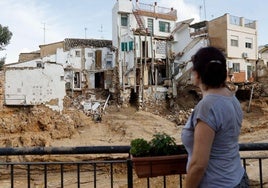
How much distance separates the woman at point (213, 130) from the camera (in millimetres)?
2031

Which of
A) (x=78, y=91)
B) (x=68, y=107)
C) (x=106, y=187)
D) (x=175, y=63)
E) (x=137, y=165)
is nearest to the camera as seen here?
(x=137, y=165)

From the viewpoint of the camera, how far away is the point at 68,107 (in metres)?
32.4

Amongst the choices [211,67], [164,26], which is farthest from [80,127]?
[211,67]

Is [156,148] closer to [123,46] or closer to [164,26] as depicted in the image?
[123,46]

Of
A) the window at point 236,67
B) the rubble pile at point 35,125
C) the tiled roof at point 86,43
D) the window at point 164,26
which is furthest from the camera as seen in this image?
the tiled roof at point 86,43

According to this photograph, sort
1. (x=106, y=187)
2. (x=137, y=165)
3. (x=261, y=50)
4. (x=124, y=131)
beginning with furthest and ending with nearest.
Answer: (x=261, y=50) → (x=124, y=131) → (x=106, y=187) → (x=137, y=165)

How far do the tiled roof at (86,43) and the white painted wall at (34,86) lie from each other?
9.69 m

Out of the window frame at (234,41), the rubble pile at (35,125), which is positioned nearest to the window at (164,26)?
the window frame at (234,41)

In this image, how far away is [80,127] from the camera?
2959 cm

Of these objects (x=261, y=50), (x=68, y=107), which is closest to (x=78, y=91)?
(x=68, y=107)

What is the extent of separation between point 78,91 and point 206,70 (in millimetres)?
35691

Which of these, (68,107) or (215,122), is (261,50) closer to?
(68,107)

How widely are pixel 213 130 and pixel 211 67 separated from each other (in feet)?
1.27

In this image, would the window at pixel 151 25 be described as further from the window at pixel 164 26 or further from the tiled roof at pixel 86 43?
the tiled roof at pixel 86 43
